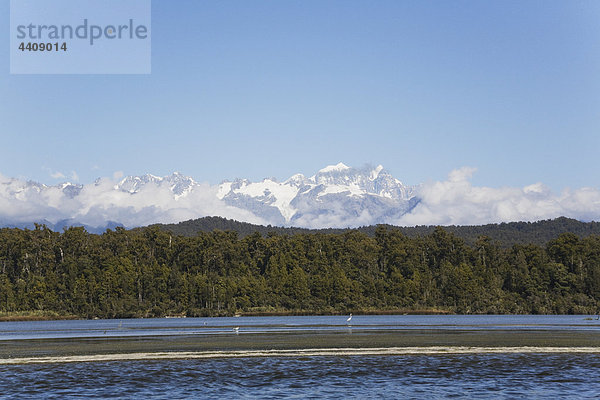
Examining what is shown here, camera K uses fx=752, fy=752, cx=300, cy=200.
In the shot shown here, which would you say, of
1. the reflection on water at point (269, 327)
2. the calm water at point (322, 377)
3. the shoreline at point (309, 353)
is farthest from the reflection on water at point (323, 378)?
the reflection on water at point (269, 327)

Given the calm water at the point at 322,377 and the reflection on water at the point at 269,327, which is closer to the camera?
the calm water at the point at 322,377

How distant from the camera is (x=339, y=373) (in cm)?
5459

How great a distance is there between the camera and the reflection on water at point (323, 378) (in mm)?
46281

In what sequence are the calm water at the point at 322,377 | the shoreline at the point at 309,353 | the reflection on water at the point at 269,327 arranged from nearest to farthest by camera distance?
1. the calm water at the point at 322,377
2. the shoreline at the point at 309,353
3. the reflection on water at the point at 269,327

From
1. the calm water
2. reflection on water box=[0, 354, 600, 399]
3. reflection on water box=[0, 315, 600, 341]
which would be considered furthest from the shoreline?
reflection on water box=[0, 315, 600, 341]

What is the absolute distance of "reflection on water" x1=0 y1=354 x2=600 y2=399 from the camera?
46.3 meters

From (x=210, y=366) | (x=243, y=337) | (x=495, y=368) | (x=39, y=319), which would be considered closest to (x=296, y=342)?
(x=243, y=337)

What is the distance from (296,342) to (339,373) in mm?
26369

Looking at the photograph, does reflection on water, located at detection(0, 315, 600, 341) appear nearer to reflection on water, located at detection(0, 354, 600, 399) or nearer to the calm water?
the calm water

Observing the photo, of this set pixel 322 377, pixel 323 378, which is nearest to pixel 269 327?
pixel 322 377

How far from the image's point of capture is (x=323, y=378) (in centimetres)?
5231

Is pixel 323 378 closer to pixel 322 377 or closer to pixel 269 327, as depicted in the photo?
pixel 322 377

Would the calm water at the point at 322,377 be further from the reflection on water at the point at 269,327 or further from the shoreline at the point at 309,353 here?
the reflection on water at the point at 269,327

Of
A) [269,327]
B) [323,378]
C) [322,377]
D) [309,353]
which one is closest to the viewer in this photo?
[323,378]
